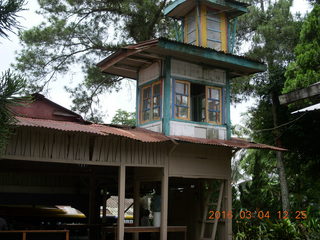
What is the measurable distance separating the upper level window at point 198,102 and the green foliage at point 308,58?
123 inches

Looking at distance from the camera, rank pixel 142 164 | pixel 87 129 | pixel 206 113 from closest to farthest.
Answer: pixel 87 129 < pixel 142 164 < pixel 206 113

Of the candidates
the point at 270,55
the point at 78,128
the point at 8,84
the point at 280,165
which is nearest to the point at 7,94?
the point at 8,84

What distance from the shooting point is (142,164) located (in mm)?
11234

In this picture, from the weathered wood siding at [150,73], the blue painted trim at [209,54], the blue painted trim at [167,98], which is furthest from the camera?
the weathered wood siding at [150,73]

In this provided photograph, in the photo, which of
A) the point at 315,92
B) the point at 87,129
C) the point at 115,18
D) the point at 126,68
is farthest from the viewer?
the point at 115,18

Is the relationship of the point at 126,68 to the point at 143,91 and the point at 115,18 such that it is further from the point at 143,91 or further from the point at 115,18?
the point at 115,18

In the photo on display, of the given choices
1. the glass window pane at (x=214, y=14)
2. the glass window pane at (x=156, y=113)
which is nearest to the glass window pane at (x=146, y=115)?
the glass window pane at (x=156, y=113)

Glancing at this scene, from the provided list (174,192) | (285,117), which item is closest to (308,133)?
(285,117)

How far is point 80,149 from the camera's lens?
10.3m

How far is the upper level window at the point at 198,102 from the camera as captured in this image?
12.2m

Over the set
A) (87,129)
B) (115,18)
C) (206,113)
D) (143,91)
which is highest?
(115,18)

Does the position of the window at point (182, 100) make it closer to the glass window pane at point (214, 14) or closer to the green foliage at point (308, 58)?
the glass window pane at point (214, 14)

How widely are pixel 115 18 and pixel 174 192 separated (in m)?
8.24

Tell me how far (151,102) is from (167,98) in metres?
0.86
